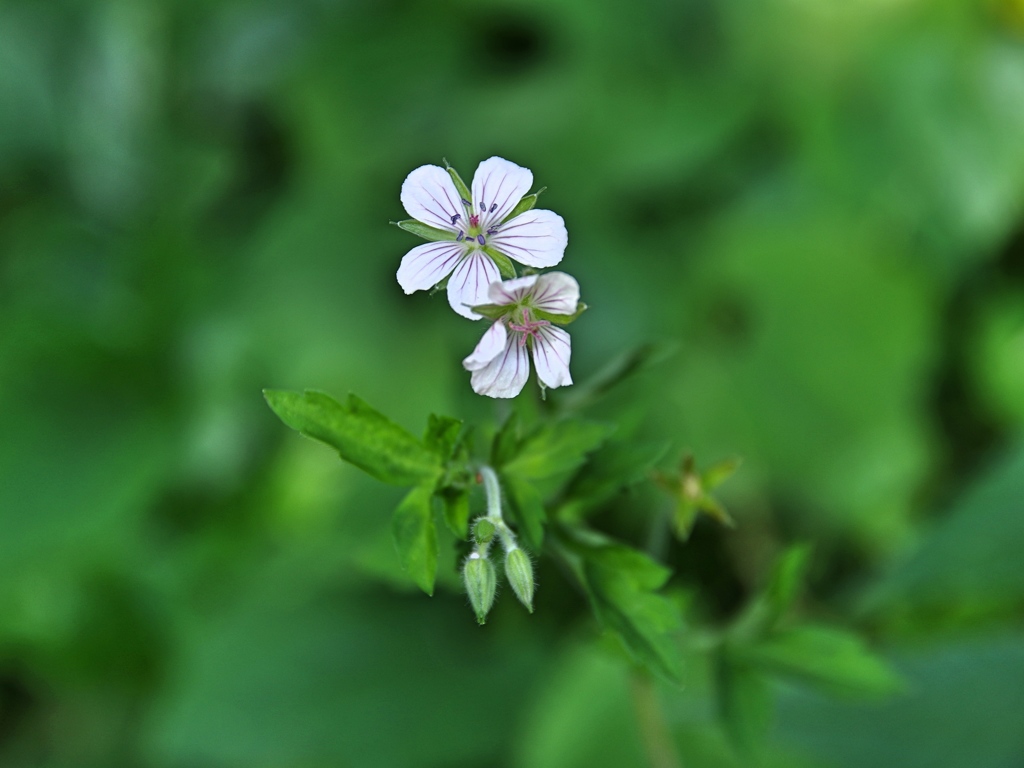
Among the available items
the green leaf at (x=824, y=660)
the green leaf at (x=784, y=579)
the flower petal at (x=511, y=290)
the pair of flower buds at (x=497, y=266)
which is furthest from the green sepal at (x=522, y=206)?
the green leaf at (x=824, y=660)

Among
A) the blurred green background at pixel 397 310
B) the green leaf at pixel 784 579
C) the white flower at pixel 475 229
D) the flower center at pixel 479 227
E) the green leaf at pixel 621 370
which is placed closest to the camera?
the white flower at pixel 475 229

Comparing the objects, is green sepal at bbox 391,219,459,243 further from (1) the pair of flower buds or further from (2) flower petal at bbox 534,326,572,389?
(2) flower petal at bbox 534,326,572,389

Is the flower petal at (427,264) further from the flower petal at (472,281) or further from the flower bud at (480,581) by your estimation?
the flower bud at (480,581)

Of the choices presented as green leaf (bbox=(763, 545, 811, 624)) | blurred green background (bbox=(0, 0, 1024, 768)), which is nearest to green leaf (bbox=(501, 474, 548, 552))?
green leaf (bbox=(763, 545, 811, 624))

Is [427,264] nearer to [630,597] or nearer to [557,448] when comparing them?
[557,448]

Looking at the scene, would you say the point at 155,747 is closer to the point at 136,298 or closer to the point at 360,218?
the point at 136,298

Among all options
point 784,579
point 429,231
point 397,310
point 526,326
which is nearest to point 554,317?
point 526,326

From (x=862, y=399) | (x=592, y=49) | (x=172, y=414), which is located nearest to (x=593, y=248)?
(x=592, y=49)
